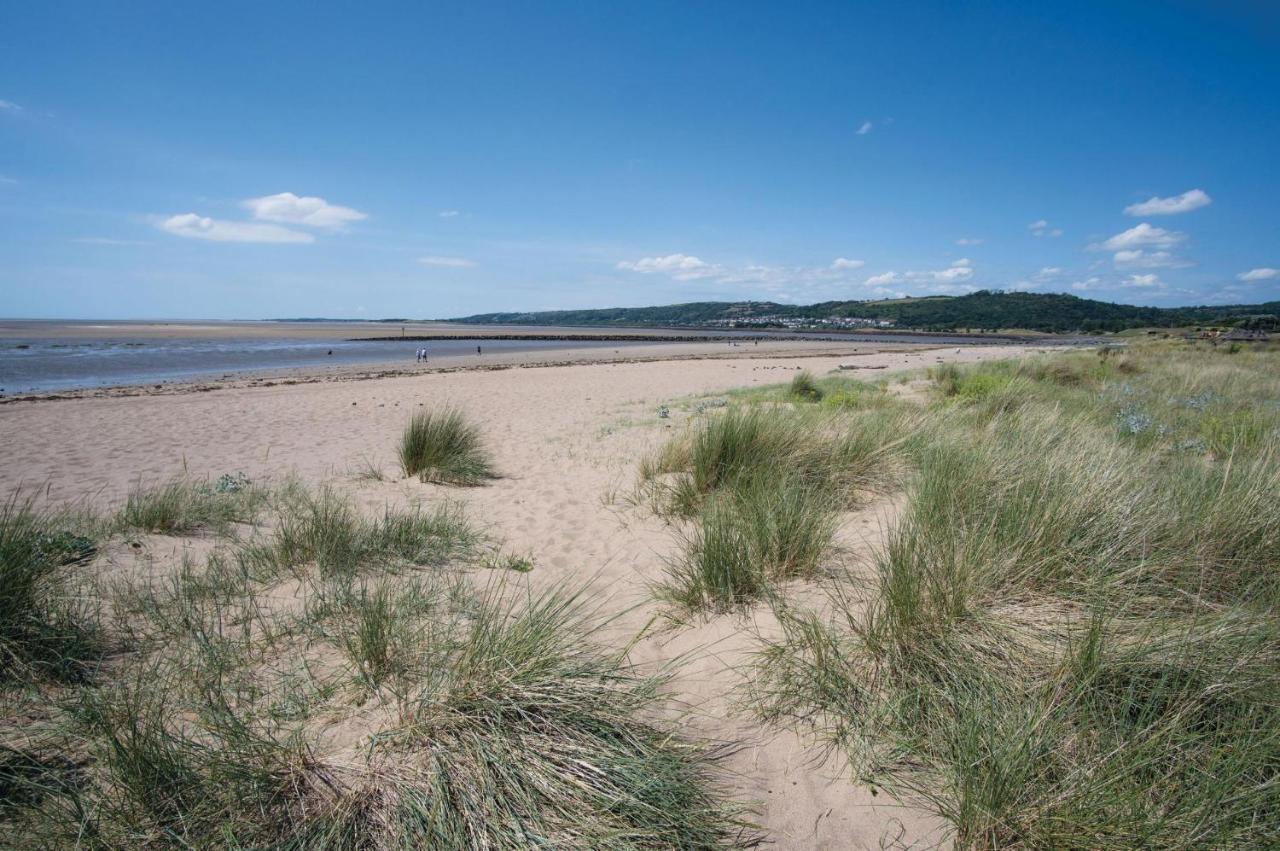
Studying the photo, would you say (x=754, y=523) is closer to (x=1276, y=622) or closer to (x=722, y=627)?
(x=722, y=627)

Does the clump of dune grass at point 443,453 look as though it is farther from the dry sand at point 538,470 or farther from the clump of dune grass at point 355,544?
the clump of dune grass at point 355,544

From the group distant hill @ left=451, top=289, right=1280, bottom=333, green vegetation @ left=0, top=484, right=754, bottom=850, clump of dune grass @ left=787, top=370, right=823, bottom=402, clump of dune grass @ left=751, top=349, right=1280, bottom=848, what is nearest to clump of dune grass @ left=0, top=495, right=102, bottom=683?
green vegetation @ left=0, top=484, right=754, bottom=850

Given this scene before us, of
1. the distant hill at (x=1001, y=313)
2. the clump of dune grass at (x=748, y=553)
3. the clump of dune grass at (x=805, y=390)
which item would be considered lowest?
the clump of dune grass at (x=748, y=553)

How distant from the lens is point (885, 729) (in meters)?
2.25

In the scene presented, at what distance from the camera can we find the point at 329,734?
2.26 metres

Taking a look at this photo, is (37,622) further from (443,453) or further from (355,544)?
(443,453)

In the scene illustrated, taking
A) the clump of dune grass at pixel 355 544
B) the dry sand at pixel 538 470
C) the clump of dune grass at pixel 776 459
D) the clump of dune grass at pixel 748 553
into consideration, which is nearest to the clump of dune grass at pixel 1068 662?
the dry sand at pixel 538 470

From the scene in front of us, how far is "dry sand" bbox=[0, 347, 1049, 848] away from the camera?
7.10ft

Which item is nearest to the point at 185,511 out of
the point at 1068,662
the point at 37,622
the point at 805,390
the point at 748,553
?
the point at 37,622

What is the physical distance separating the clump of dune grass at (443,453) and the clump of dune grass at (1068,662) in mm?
5156

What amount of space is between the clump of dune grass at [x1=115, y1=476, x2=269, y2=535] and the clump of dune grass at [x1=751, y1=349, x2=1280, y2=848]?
5126 mm

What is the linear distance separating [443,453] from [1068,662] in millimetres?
6751

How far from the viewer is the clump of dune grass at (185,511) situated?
4840mm

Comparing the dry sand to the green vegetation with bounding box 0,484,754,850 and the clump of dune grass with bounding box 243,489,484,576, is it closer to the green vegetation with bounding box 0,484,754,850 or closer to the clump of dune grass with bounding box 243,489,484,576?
the green vegetation with bounding box 0,484,754,850
